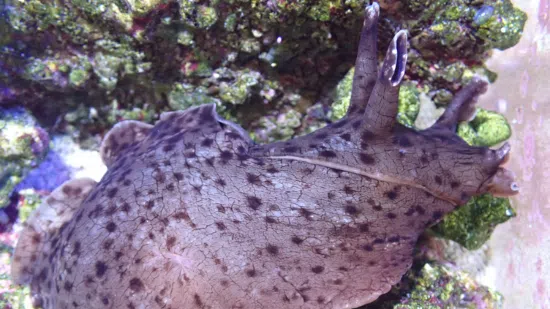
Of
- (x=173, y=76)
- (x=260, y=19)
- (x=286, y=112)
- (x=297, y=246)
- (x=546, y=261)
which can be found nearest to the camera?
(x=297, y=246)

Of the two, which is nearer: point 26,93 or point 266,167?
point 266,167

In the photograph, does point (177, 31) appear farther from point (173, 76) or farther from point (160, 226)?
point (160, 226)

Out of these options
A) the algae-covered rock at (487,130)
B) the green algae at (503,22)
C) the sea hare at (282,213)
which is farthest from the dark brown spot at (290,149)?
the green algae at (503,22)

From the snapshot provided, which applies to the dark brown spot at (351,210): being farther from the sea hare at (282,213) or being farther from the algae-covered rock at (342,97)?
the algae-covered rock at (342,97)

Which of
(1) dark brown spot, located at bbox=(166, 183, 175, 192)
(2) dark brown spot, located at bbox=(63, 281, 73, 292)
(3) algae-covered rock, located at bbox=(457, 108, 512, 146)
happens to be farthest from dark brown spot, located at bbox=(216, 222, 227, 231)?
(3) algae-covered rock, located at bbox=(457, 108, 512, 146)

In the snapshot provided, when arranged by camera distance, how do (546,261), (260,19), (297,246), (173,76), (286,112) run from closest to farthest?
(297,246) < (260,19) < (546,261) < (173,76) < (286,112)

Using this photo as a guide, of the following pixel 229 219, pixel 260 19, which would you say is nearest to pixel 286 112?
pixel 260 19

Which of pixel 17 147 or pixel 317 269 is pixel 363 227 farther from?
pixel 17 147
